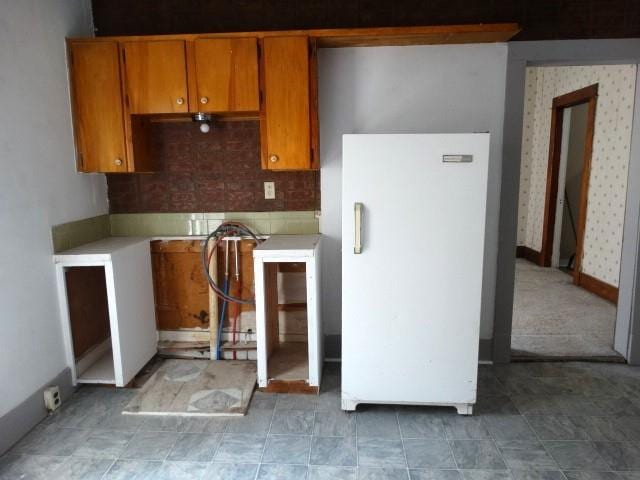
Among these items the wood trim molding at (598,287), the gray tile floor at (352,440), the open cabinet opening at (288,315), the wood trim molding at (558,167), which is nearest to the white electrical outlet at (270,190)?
the open cabinet opening at (288,315)

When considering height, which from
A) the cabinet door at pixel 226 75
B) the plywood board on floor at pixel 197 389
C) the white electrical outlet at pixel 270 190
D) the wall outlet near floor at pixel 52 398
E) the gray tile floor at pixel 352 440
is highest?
the cabinet door at pixel 226 75

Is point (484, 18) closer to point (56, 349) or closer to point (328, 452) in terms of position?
point (328, 452)

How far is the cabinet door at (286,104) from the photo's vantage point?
2.50 m

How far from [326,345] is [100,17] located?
2.71 metres

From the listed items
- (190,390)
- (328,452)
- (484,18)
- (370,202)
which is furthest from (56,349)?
(484,18)

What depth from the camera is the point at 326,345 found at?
3053 millimetres

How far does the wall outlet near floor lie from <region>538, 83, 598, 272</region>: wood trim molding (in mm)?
5146

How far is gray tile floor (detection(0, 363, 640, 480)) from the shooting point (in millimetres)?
1941

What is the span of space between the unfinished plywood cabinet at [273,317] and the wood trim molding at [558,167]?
3.60m

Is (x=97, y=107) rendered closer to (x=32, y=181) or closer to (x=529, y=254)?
(x=32, y=181)

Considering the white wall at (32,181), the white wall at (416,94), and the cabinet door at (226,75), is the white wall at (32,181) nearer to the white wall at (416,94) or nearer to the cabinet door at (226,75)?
the cabinet door at (226,75)

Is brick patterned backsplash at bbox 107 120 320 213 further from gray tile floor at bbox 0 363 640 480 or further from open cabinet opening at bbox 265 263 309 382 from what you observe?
gray tile floor at bbox 0 363 640 480

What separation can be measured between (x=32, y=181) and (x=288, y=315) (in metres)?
1.78

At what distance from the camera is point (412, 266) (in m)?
2.22
